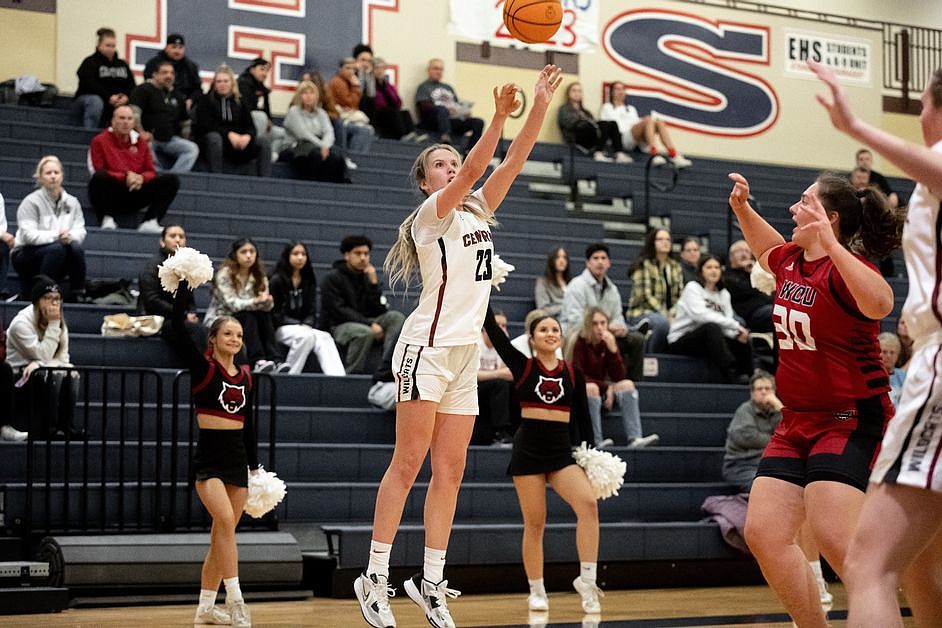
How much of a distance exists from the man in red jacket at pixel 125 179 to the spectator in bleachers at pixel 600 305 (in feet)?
11.5

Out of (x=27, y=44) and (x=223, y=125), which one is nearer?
(x=223, y=125)

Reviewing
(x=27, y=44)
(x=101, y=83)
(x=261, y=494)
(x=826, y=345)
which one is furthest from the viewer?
A: (x=27, y=44)

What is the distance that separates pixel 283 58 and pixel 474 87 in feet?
8.41

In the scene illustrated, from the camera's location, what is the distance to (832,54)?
18.0m

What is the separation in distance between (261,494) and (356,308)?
326 centimetres

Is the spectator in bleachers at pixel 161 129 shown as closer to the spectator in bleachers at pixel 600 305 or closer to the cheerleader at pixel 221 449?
the spectator in bleachers at pixel 600 305

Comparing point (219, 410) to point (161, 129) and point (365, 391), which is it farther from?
point (161, 129)

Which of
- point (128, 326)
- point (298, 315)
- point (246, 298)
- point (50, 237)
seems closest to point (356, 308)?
point (298, 315)

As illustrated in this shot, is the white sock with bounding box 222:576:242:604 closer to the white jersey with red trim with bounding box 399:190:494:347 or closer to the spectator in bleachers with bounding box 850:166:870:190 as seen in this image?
the white jersey with red trim with bounding box 399:190:494:347

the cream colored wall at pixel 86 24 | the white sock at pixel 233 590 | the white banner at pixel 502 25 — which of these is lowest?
the white sock at pixel 233 590

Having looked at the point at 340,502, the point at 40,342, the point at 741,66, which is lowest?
the point at 340,502

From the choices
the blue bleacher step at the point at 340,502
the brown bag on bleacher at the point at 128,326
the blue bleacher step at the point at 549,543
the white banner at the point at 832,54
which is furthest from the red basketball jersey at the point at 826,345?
the white banner at the point at 832,54

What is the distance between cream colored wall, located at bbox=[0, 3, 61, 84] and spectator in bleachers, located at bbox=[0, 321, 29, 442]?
6.43 meters

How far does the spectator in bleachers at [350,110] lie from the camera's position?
13.5 metres
